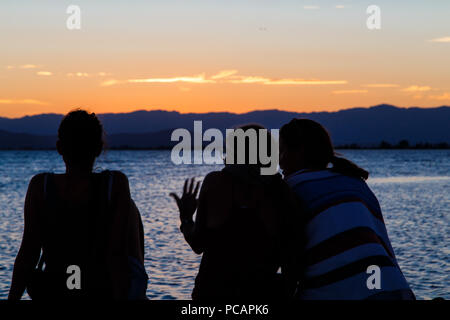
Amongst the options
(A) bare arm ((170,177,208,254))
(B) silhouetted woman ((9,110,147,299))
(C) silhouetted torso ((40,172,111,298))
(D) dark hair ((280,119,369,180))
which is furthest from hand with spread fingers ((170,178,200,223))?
(D) dark hair ((280,119,369,180))

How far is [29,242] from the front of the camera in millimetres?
2891

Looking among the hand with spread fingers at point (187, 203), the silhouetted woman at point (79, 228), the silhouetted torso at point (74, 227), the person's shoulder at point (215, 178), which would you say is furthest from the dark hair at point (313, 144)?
the silhouetted torso at point (74, 227)

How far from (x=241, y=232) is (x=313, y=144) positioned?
641mm

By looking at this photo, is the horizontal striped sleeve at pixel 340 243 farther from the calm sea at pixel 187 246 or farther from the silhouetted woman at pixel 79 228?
the calm sea at pixel 187 246

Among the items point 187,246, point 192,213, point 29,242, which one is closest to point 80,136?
point 29,242

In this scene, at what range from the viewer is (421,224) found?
2230 cm

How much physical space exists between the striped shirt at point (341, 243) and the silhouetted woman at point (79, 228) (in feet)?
2.83

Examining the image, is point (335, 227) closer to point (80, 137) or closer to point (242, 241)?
point (242, 241)

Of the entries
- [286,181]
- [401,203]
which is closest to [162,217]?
[401,203]

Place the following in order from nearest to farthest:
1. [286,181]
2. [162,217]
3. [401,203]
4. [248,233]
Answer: [248,233] < [286,181] < [162,217] < [401,203]

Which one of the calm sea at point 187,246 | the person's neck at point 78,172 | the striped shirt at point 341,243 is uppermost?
the person's neck at point 78,172

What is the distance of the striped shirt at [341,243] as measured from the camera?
3086mm
